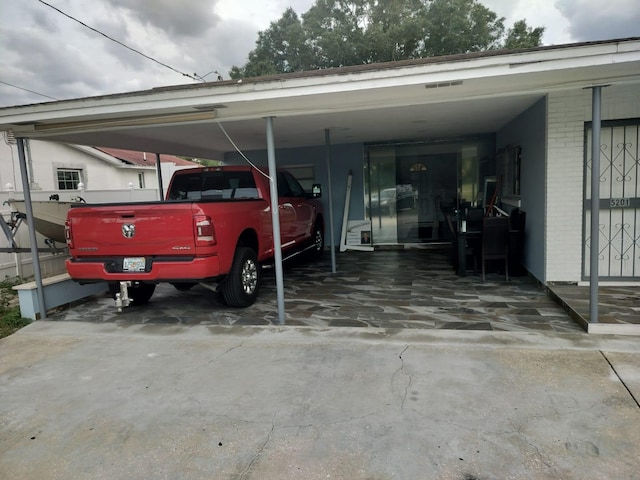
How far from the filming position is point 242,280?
558 cm

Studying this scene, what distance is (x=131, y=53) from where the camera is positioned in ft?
51.7

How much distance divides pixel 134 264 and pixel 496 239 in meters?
5.15

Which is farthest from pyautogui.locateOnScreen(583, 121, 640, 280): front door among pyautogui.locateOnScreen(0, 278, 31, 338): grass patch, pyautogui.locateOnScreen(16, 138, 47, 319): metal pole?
pyautogui.locateOnScreen(0, 278, 31, 338): grass patch

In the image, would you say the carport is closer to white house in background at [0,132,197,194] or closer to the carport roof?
the carport roof

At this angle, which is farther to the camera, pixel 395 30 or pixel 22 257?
pixel 395 30

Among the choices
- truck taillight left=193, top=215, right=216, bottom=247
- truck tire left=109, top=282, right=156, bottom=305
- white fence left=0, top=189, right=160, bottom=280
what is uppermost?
truck taillight left=193, top=215, right=216, bottom=247

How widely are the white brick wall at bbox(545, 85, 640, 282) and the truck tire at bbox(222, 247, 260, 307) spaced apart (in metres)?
4.02

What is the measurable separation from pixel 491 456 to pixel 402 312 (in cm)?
284

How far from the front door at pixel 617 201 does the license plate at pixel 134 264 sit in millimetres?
5668

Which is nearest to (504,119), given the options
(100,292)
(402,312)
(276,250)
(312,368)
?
(402,312)

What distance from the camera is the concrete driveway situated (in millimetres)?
2516

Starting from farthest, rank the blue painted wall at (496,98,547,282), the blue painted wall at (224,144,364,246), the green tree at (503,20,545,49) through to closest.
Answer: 1. the green tree at (503,20,545,49)
2. the blue painted wall at (224,144,364,246)
3. the blue painted wall at (496,98,547,282)

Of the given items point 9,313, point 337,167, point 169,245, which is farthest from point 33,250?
point 337,167

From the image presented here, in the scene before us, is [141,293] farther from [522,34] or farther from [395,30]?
[522,34]
